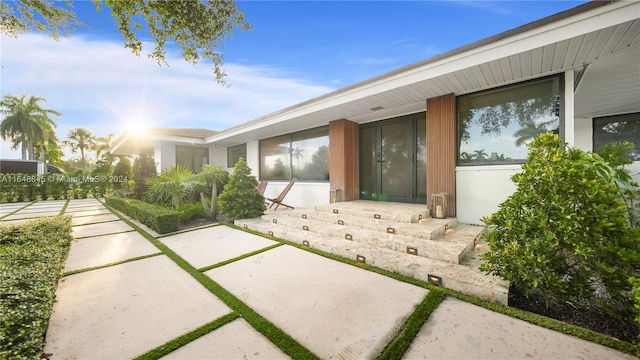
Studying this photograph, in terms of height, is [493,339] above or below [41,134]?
below

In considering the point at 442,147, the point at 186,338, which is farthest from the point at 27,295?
the point at 442,147

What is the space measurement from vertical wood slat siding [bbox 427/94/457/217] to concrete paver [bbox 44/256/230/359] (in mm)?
4481

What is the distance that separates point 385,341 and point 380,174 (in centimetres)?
490

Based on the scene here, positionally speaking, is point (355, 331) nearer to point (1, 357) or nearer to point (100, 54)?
point (1, 357)

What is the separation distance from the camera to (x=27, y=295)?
1712 mm

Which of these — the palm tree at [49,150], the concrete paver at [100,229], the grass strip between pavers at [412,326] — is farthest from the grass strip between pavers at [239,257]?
the palm tree at [49,150]

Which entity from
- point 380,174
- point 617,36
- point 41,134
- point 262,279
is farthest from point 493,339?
point 41,134

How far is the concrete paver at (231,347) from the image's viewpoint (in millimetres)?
1576

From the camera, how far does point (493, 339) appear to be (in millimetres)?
1688

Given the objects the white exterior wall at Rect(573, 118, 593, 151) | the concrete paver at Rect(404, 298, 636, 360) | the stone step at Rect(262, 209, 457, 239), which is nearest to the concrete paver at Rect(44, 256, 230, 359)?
the concrete paver at Rect(404, 298, 636, 360)

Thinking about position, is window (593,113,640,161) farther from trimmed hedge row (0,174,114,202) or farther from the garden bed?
trimmed hedge row (0,174,114,202)

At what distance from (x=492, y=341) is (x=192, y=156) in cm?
1203

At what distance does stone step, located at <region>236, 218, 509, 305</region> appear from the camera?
225 centimetres

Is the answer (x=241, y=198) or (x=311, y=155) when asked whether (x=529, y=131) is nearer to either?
(x=311, y=155)
